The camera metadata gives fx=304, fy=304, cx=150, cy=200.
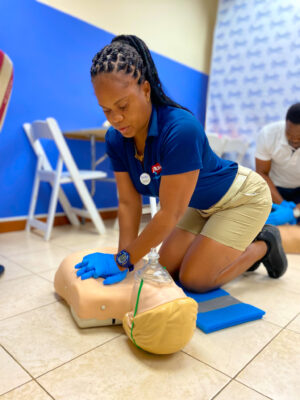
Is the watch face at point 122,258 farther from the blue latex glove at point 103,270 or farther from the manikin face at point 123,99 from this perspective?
the manikin face at point 123,99

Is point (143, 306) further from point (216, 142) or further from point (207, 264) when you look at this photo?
point (216, 142)

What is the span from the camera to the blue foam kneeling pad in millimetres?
903

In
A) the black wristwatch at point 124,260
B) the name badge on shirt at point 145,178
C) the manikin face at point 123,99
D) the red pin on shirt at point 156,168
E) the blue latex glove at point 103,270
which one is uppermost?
the manikin face at point 123,99

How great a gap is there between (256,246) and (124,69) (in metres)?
0.86

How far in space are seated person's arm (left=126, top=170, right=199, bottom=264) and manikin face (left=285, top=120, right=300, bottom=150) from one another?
1278mm

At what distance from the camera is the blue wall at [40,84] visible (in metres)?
2.00

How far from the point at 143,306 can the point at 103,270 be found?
20cm

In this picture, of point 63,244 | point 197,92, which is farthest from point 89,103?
point 197,92

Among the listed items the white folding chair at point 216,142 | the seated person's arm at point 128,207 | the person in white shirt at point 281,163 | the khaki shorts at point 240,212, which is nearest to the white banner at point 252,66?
the white folding chair at point 216,142

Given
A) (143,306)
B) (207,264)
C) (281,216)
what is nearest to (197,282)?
(207,264)

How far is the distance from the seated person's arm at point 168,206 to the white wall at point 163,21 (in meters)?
1.98

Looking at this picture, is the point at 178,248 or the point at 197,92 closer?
the point at 178,248

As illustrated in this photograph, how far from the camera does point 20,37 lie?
2.00m

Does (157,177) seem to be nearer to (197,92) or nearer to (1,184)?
(1,184)
